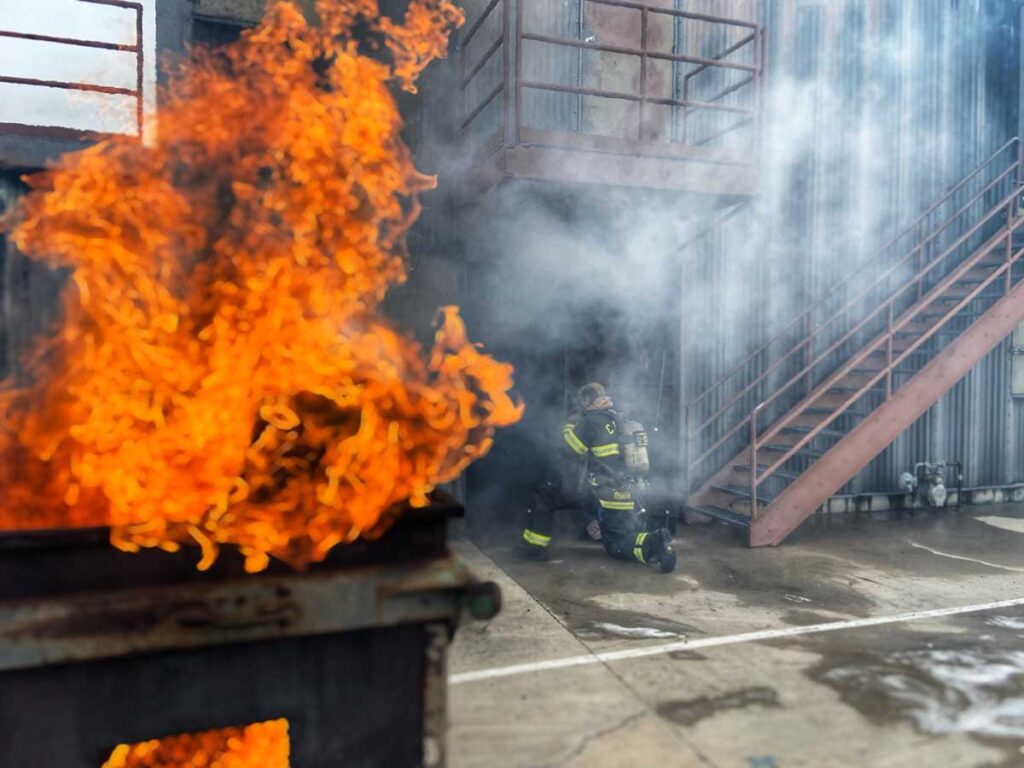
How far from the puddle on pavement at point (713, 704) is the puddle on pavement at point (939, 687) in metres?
0.46

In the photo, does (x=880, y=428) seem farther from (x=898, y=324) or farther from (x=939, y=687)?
(x=939, y=687)

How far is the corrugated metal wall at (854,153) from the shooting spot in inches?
341

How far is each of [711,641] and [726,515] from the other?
3090 millimetres

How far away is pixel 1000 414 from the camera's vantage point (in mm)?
9820

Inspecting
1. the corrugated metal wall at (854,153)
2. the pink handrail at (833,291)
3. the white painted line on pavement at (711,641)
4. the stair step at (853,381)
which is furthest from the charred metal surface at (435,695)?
the stair step at (853,381)

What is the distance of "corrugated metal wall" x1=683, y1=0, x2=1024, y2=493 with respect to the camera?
866 cm

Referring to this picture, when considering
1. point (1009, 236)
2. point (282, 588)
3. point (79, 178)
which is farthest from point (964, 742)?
point (79, 178)

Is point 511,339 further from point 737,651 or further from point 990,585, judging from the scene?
point 990,585

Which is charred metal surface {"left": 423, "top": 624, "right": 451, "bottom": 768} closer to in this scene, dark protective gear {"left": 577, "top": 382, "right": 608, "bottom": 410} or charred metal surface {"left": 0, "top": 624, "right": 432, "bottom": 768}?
charred metal surface {"left": 0, "top": 624, "right": 432, "bottom": 768}

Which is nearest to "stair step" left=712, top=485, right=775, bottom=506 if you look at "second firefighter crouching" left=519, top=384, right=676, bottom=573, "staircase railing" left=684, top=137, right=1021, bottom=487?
"staircase railing" left=684, top=137, right=1021, bottom=487

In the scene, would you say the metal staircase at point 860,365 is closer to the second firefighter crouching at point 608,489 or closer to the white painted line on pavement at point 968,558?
the white painted line on pavement at point 968,558

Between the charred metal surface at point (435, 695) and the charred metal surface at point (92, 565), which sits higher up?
the charred metal surface at point (92, 565)

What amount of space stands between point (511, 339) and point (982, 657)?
4.95 meters

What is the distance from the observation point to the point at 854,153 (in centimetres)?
894
